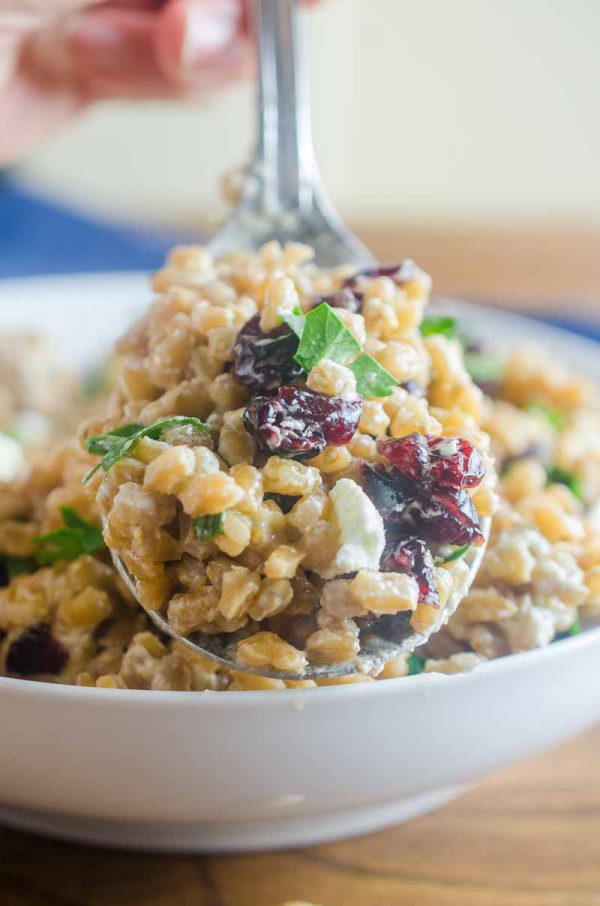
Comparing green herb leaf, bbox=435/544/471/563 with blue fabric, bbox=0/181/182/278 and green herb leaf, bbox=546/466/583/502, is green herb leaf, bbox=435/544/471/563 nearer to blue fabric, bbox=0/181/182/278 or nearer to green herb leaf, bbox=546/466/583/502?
green herb leaf, bbox=546/466/583/502

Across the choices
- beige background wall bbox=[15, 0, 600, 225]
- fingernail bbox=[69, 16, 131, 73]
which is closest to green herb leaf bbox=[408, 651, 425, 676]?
fingernail bbox=[69, 16, 131, 73]

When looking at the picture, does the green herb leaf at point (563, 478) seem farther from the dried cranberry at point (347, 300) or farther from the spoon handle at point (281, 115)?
the spoon handle at point (281, 115)

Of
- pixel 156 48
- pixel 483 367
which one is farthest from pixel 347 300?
pixel 156 48

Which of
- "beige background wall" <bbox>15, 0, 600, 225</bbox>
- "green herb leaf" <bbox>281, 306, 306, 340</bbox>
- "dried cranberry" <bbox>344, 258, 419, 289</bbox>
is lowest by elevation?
"beige background wall" <bbox>15, 0, 600, 225</bbox>

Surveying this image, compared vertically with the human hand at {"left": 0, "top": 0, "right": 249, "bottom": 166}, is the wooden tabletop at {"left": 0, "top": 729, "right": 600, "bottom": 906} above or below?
below

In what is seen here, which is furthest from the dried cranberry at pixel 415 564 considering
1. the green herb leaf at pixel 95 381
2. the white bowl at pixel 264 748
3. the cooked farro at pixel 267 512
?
the green herb leaf at pixel 95 381

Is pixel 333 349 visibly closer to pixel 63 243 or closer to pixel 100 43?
pixel 100 43
